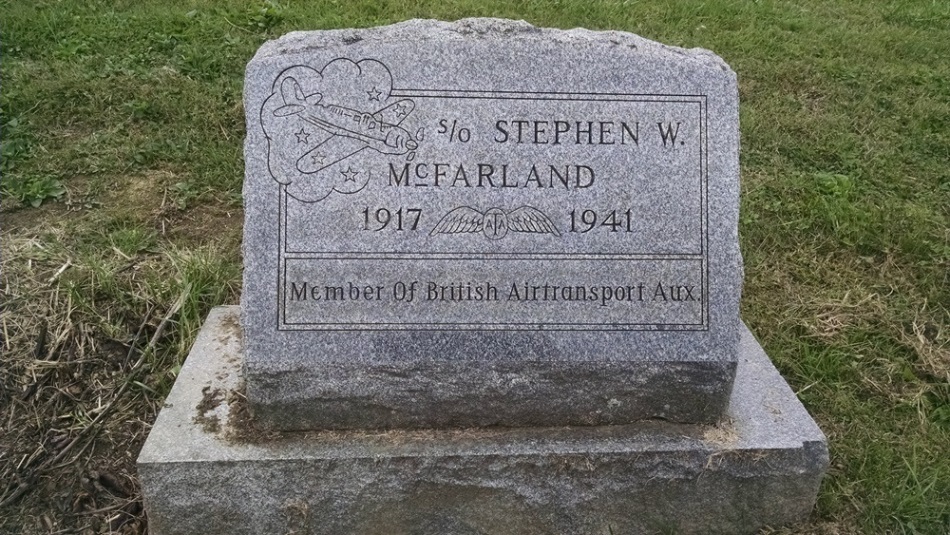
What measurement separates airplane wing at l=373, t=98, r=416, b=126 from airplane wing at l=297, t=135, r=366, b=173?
104 mm

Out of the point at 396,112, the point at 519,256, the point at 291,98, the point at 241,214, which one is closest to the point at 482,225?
the point at 519,256

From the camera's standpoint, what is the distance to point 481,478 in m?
2.46

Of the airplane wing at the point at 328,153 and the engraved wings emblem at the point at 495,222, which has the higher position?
the airplane wing at the point at 328,153

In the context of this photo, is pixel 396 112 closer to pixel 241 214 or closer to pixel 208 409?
pixel 208 409

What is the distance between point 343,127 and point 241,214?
1923mm

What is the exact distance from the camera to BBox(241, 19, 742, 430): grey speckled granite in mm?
2420

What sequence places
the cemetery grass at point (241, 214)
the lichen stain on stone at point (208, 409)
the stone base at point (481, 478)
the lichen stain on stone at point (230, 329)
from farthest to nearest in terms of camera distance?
1. the lichen stain on stone at point (230, 329)
2. the cemetery grass at point (241, 214)
3. the lichen stain on stone at point (208, 409)
4. the stone base at point (481, 478)

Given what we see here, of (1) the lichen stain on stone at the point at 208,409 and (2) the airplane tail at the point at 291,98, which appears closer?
(2) the airplane tail at the point at 291,98

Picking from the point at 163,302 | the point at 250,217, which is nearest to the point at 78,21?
the point at 163,302

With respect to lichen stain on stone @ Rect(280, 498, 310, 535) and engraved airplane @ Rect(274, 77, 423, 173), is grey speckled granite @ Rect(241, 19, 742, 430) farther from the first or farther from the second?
lichen stain on stone @ Rect(280, 498, 310, 535)

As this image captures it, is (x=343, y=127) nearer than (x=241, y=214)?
Yes

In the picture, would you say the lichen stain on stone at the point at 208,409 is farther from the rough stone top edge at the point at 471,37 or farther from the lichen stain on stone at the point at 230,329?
the rough stone top edge at the point at 471,37

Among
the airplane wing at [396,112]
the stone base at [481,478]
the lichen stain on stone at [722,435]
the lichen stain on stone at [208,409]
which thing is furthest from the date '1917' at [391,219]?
the lichen stain on stone at [722,435]

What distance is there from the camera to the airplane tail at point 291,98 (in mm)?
2416
